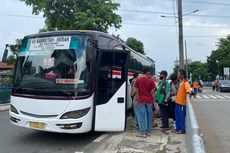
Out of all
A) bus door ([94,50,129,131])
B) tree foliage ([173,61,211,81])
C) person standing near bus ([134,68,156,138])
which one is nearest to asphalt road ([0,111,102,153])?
bus door ([94,50,129,131])

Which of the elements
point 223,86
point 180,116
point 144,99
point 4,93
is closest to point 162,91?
point 180,116

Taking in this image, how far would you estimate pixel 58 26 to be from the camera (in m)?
28.8

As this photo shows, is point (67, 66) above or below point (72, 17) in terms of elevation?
below

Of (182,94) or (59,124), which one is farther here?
(182,94)

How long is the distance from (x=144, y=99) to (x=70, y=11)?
22133 mm

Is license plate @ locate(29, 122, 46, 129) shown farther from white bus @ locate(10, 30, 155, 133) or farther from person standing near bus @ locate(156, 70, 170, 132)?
person standing near bus @ locate(156, 70, 170, 132)

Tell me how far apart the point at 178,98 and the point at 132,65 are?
3.68 m

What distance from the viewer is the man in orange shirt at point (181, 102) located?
9.16m

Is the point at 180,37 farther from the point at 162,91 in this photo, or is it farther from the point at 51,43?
the point at 51,43

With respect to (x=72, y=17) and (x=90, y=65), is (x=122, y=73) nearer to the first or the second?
(x=90, y=65)

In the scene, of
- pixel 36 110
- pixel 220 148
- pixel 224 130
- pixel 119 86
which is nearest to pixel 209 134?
pixel 224 130

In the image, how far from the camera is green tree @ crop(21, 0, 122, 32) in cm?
2850

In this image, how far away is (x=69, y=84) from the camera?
7.96 meters

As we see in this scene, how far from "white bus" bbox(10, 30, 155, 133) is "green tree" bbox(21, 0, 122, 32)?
776 inches
